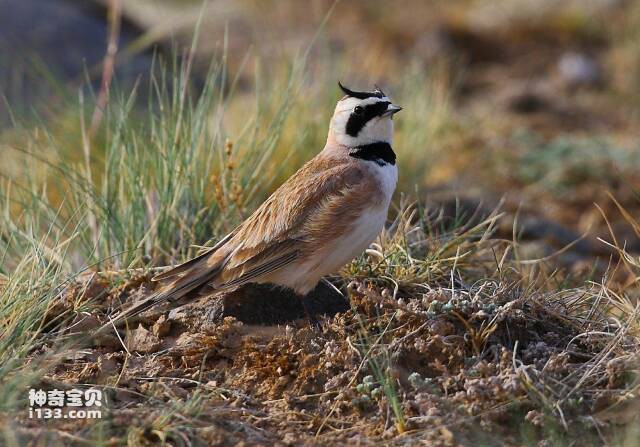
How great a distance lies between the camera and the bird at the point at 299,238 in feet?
13.8

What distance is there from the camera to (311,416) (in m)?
3.83

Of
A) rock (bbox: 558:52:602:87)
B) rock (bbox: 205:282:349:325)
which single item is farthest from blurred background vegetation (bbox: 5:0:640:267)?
rock (bbox: 205:282:349:325)

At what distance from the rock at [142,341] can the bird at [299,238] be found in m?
0.12

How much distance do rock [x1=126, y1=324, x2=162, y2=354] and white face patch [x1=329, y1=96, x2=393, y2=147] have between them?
4.13 feet

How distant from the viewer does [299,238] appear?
14.0ft

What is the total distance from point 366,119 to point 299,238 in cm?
69

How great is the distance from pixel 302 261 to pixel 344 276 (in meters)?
0.42

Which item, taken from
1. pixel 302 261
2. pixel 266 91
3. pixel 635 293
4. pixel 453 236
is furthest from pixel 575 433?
pixel 266 91

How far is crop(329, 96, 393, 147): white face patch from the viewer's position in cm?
455

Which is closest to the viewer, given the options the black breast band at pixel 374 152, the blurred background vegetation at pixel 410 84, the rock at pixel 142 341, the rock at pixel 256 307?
the rock at pixel 142 341

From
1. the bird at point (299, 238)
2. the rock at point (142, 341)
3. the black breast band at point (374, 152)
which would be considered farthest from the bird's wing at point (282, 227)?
the rock at point (142, 341)

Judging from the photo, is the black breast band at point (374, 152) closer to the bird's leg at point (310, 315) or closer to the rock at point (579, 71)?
the bird's leg at point (310, 315)
